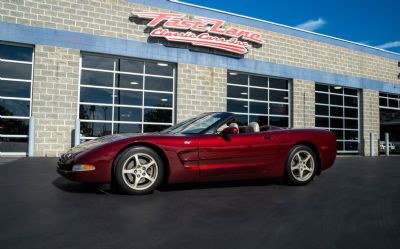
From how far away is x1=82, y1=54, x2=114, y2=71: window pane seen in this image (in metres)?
12.5

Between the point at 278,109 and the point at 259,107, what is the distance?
1.23m

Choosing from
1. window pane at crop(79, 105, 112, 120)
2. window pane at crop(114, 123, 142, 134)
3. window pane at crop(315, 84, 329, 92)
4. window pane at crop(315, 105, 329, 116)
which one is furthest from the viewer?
window pane at crop(315, 84, 329, 92)

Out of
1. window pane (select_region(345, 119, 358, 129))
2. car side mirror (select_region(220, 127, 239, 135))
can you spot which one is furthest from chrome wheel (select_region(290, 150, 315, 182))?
window pane (select_region(345, 119, 358, 129))

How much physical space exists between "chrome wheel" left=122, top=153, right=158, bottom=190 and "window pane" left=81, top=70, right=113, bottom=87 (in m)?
9.15

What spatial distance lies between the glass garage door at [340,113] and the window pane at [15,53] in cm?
1369

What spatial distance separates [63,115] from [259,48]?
30.9 feet

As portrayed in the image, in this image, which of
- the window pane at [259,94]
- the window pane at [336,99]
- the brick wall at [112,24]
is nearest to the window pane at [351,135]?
the window pane at [336,99]

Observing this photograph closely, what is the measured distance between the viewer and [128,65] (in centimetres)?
1331

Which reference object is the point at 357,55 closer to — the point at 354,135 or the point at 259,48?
the point at 354,135

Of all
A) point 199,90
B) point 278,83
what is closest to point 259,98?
point 278,83

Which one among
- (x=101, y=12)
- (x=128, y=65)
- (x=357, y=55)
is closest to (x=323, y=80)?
(x=357, y=55)

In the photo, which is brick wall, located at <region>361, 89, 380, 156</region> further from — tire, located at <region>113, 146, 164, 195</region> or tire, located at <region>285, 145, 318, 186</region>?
tire, located at <region>113, 146, 164, 195</region>

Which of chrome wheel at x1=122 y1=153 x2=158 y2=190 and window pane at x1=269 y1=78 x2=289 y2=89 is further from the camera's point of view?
window pane at x1=269 y1=78 x2=289 y2=89

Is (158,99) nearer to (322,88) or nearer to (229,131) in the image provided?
(229,131)
